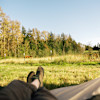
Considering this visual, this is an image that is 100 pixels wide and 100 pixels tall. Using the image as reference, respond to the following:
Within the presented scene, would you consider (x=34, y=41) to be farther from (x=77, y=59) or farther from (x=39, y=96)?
(x=39, y=96)

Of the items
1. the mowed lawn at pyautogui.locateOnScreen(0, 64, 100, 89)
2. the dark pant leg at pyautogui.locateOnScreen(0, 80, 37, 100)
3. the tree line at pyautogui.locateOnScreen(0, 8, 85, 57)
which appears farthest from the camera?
the tree line at pyautogui.locateOnScreen(0, 8, 85, 57)

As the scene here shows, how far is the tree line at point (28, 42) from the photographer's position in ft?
56.5

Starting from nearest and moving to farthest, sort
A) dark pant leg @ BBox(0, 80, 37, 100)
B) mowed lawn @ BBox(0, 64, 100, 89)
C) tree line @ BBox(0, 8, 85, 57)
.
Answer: dark pant leg @ BBox(0, 80, 37, 100)
mowed lawn @ BBox(0, 64, 100, 89)
tree line @ BBox(0, 8, 85, 57)

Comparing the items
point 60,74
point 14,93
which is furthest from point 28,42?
point 14,93

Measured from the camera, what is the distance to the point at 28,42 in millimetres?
21750

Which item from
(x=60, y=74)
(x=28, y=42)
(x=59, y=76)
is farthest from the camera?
(x=28, y=42)

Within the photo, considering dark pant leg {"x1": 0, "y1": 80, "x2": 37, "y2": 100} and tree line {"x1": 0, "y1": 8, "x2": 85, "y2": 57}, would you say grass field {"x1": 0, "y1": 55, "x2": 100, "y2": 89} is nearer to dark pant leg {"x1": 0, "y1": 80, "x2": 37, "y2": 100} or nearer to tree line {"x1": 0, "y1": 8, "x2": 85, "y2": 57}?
dark pant leg {"x1": 0, "y1": 80, "x2": 37, "y2": 100}

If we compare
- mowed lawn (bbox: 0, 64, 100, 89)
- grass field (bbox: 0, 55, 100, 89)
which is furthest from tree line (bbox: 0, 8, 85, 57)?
mowed lawn (bbox: 0, 64, 100, 89)

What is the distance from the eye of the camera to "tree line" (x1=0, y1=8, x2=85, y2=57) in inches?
678

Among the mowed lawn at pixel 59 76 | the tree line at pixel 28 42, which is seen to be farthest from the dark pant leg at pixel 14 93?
the tree line at pixel 28 42

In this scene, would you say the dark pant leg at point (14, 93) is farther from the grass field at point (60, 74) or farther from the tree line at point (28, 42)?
the tree line at point (28, 42)

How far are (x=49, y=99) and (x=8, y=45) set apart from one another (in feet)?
66.0

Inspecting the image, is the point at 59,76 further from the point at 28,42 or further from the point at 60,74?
the point at 28,42

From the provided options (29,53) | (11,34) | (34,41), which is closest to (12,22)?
(11,34)
